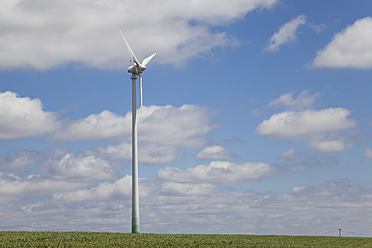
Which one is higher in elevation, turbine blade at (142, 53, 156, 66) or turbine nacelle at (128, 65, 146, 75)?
turbine blade at (142, 53, 156, 66)

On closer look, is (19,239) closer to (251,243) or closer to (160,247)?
(160,247)

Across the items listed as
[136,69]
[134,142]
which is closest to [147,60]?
[136,69]

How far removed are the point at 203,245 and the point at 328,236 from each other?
3511 cm

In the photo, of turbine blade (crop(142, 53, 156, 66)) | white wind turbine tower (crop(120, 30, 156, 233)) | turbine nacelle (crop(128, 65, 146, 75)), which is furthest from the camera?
turbine blade (crop(142, 53, 156, 66))

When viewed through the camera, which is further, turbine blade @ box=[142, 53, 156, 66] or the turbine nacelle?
turbine blade @ box=[142, 53, 156, 66]

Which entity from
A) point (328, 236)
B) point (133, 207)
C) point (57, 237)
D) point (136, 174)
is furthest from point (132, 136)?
point (328, 236)

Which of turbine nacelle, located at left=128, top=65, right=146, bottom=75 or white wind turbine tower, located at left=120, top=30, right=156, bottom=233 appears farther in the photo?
turbine nacelle, located at left=128, top=65, right=146, bottom=75

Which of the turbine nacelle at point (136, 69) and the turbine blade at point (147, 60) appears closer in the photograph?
the turbine nacelle at point (136, 69)

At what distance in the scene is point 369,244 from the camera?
235ft

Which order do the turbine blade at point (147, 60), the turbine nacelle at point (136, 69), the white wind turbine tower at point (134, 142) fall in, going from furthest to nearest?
the turbine blade at point (147, 60) < the turbine nacelle at point (136, 69) < the white wind turbine tower at point (134, 142)

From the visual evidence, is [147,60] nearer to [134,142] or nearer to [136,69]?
[136,69]

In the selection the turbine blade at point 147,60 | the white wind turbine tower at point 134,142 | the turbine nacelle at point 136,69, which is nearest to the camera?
the white wind turbine tower at point 134,142

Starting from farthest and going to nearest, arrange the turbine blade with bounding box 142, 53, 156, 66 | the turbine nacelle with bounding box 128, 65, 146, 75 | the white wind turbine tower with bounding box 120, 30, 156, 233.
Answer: the turbine blade with bounding box 142, 53, 156, 66 < the turbine nacelle with bounding box 128, 65, 146, 75 < the white wind turbine tower with bounding box 120, 30, 156, 233

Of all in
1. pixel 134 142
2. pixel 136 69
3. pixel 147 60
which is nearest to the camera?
pixel 134 142
